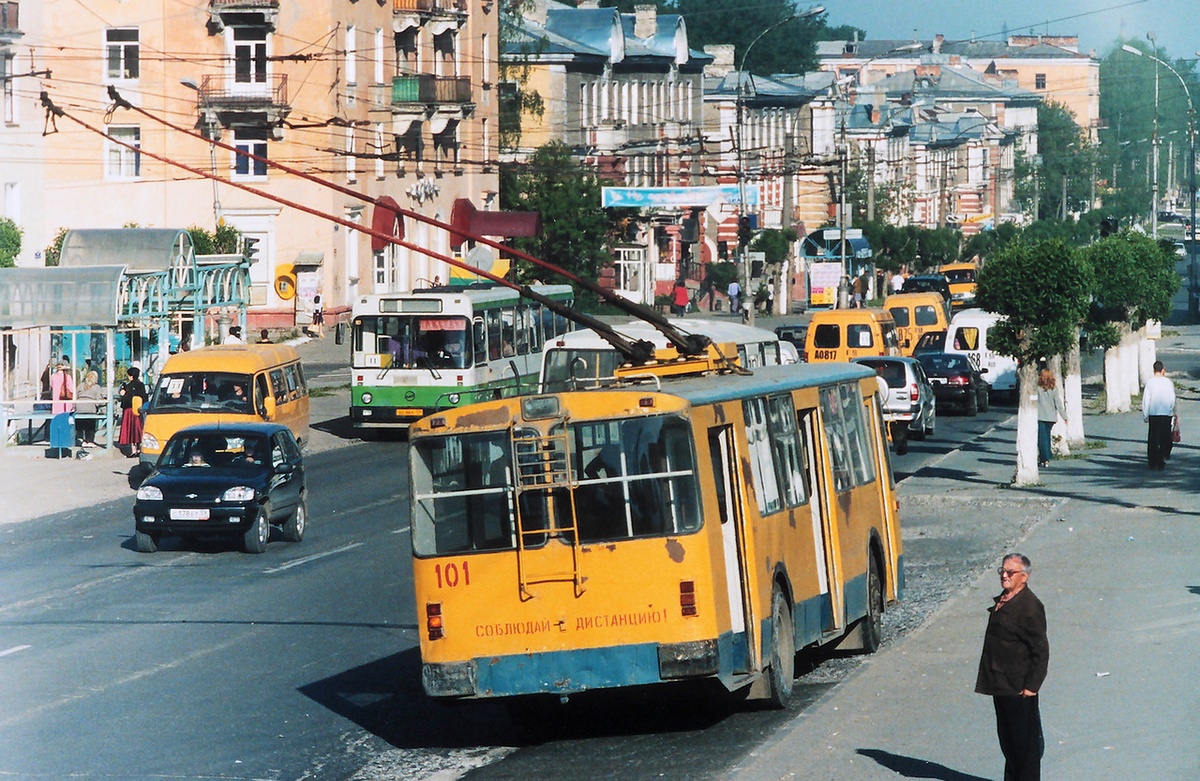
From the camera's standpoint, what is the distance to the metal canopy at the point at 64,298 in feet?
115

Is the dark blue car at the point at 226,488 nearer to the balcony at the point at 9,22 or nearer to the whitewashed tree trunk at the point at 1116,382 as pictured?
the whitewashed tree trunk at the point at 1116,382

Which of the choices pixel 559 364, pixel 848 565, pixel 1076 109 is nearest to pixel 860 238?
pixel 559 364

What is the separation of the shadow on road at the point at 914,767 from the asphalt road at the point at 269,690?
0.97 m

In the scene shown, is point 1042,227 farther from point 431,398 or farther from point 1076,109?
point 1076,109

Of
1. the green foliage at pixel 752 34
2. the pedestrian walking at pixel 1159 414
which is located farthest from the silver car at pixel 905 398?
the green foliage at pixel 752 34

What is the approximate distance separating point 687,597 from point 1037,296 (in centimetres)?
1690

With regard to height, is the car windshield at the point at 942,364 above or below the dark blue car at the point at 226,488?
above

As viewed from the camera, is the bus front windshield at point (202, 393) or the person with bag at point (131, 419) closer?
the bus front windshield at point (202, 393)

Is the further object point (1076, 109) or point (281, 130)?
point (1076, 109)

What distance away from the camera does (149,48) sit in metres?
62.9

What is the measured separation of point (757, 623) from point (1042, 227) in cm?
9491

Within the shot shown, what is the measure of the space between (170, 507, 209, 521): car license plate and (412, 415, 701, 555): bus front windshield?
11.0 metres

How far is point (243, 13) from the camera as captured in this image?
205 feet

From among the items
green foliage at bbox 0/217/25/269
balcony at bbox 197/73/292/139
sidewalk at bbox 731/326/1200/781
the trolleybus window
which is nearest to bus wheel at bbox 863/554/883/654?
sidewalk at bbox 731/326/1200/781
